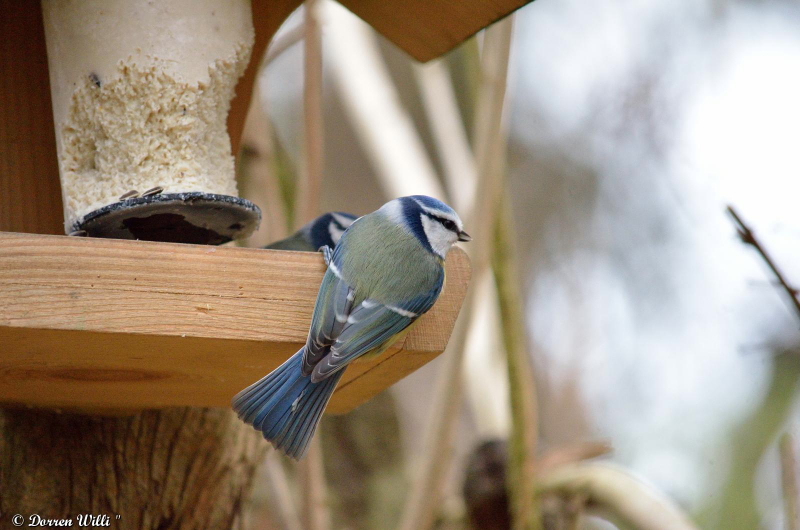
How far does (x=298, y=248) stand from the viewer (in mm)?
1560

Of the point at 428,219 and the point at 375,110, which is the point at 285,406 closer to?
the point at 428,219

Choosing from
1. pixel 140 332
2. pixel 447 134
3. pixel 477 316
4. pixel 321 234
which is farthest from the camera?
pixel 447 134

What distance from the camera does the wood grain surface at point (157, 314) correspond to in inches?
38.2

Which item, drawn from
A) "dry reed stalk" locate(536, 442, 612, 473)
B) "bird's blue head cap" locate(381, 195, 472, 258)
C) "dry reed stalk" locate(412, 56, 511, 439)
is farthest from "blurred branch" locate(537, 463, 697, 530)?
"bird's blue head cap" locate(381, 195, 472, 258)

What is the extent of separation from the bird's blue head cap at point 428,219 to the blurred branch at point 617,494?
718 millimetres

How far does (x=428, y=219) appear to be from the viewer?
4.41 ft

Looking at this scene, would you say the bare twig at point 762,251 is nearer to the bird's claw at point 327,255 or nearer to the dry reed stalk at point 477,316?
the bird's claw at point 327,255

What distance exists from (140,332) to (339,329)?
0.25 meters

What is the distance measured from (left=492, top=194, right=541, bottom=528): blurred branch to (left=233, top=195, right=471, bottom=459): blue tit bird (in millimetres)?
674

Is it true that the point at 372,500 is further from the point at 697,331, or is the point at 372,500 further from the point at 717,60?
the point at 717,60

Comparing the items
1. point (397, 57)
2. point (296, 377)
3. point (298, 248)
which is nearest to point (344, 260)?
point (296, 377)

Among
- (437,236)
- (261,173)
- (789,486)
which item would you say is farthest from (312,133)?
(789,486)

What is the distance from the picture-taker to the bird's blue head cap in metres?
1.31

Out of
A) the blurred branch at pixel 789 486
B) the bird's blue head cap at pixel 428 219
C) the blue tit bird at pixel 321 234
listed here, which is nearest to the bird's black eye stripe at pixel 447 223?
the bird's blue head cap at pixel 428 219
